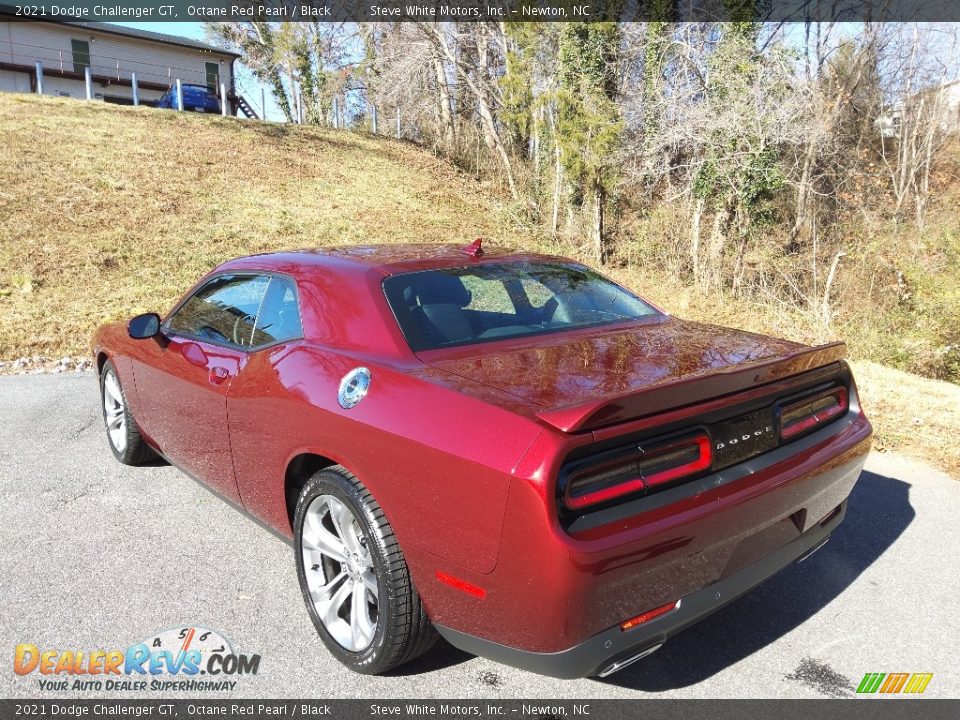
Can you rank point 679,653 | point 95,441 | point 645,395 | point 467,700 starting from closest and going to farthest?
Result: point 645,395 → point 467,700 → point 679,653 → point 95,441

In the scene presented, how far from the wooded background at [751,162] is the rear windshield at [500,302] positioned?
19.6ft

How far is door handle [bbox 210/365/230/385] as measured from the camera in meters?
3.30

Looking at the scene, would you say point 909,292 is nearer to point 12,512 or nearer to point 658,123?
point 658,123

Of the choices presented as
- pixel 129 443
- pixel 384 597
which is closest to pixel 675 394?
pixel 384 597

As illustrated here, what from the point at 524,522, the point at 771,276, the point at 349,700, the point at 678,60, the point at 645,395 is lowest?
the point at 771,276

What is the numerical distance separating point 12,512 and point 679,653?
3.54 metres

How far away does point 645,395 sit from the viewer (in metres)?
2.14

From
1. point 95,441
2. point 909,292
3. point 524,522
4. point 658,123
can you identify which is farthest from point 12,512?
point 658,123

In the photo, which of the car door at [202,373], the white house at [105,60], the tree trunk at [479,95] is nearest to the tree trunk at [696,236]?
the tree trunk at [479,95]

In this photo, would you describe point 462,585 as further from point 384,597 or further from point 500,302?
point 500,302

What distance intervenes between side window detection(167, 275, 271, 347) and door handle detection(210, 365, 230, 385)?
0.47 ft

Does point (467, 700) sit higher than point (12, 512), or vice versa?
point (467, 700)

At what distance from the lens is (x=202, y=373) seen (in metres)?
3.48

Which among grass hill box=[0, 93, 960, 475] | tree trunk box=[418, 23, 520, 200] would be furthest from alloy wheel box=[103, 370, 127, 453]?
tree trunk box=[418, 23, 520, 200]
